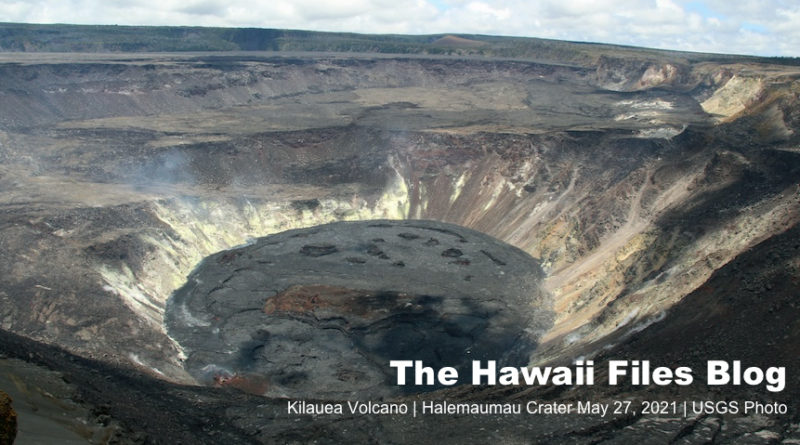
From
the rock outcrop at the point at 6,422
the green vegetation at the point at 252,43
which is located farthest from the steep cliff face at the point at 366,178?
the green vegetation at the point at 252,43

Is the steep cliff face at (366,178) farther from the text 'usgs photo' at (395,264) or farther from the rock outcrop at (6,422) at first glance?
the rock outcrop at (6,422)

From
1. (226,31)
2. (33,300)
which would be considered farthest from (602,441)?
(226,31)

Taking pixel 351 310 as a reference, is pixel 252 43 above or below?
above

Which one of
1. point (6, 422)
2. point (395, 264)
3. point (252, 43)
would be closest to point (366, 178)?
point (395, 264)

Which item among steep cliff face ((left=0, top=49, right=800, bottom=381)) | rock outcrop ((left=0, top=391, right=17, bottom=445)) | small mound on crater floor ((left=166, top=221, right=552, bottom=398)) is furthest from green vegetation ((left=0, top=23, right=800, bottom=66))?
rock outcrop ((left=0, top=391, right=17, bottom=445))

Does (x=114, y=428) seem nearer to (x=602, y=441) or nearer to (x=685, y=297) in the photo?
(x=602, y=441)

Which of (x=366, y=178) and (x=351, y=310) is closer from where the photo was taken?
(x=351, y=310)

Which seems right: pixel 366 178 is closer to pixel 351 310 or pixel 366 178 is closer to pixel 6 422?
pixel 351 310
